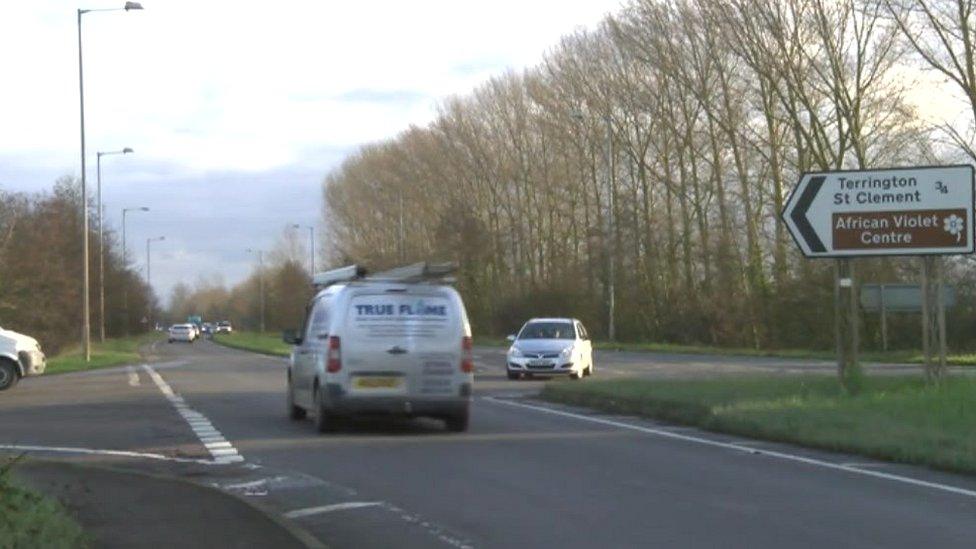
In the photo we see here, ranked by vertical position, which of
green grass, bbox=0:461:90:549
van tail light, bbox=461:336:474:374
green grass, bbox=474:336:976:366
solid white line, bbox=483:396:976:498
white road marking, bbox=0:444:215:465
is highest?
van tail light, bbox=461:336:474:374

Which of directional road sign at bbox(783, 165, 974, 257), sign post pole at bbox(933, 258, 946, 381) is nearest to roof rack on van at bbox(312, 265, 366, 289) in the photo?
directional road sign at bbox(783, 165, 974, 257)

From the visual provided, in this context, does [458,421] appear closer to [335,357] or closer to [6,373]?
[335,357]

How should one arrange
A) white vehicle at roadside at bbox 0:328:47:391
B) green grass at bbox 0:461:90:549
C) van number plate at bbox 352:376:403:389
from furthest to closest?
white vehicle at roadside at bbox 0:328:47:391, van number plate at bbox 352:376:403:389, green grass at bbox 0:461:90:549

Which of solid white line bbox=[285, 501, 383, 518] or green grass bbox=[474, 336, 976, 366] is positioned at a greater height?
green grass bbox=[474, 336, 976, 366]

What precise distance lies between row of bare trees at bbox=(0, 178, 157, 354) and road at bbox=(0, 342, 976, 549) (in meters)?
36.2

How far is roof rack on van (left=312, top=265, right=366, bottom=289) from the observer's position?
2150 cm

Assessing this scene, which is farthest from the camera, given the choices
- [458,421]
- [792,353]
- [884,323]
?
[792,353]

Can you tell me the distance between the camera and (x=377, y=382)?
19.5 meters

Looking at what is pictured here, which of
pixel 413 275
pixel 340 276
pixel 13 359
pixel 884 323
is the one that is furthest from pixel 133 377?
pixel 884 323

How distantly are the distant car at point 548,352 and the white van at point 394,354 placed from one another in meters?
15.0

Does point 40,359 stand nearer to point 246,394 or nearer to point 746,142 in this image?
point 246,394

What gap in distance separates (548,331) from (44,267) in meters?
32.5

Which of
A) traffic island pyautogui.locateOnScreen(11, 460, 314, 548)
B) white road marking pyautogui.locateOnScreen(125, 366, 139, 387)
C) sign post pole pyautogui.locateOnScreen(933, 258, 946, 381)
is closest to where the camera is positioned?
traffic island pyautogui.locateOnScreen(11, 460, 314, 548)

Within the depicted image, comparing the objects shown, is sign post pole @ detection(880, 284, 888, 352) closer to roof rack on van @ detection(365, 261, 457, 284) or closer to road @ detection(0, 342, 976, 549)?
road @ detection(0, 342, 976, 549)
